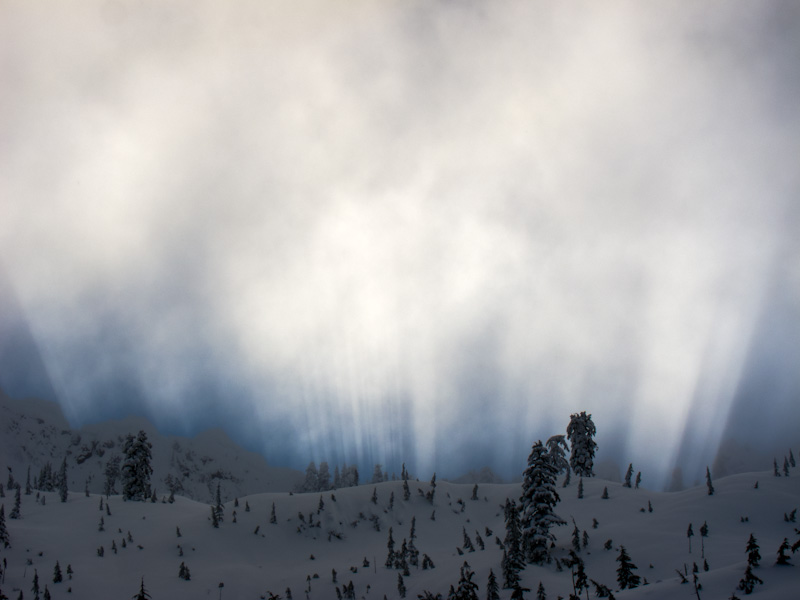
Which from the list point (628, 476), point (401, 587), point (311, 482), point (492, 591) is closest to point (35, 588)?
point (401, 587)

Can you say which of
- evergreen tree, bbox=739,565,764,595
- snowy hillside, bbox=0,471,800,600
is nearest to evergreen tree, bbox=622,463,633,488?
snowy hillside, bbox=0,471,800,600

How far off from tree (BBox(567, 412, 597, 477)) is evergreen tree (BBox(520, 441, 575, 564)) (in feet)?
123

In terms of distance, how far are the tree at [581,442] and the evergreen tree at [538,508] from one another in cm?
3739

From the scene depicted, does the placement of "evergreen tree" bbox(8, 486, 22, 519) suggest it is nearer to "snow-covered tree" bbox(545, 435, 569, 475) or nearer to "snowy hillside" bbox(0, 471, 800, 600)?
"snowy hillside" bbox(0, 471, 800, 600)

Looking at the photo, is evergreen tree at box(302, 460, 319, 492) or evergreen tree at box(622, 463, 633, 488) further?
evergreen tree at box(302, 460, 319, 492)

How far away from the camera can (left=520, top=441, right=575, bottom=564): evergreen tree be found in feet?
174

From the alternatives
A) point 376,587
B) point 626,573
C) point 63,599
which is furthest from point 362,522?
point 626,573

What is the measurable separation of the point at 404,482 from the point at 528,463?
43260mm

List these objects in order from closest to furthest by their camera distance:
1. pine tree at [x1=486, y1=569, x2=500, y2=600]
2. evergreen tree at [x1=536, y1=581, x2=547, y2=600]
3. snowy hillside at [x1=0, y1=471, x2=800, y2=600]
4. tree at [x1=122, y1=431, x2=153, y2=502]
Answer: evergreen tree at [x1=536, y1=581, x2=547, y2=600]
pine tree at [x1=486, y1=569, x2=500, y2=600]
snowy hillside at [x1=0, y1=471, x2=800, y2=600]
tree at [x1=122, y1=431, x2=153, y2=502]

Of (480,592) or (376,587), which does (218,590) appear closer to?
(376,587)

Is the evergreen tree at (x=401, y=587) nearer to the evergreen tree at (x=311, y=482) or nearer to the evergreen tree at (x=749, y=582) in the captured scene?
the evergreen tree at (x=749, y=582)

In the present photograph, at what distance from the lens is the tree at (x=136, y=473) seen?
91812mm

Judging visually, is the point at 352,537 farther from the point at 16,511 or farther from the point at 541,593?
the point at 16,511

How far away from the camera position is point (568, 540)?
57.7 metres
